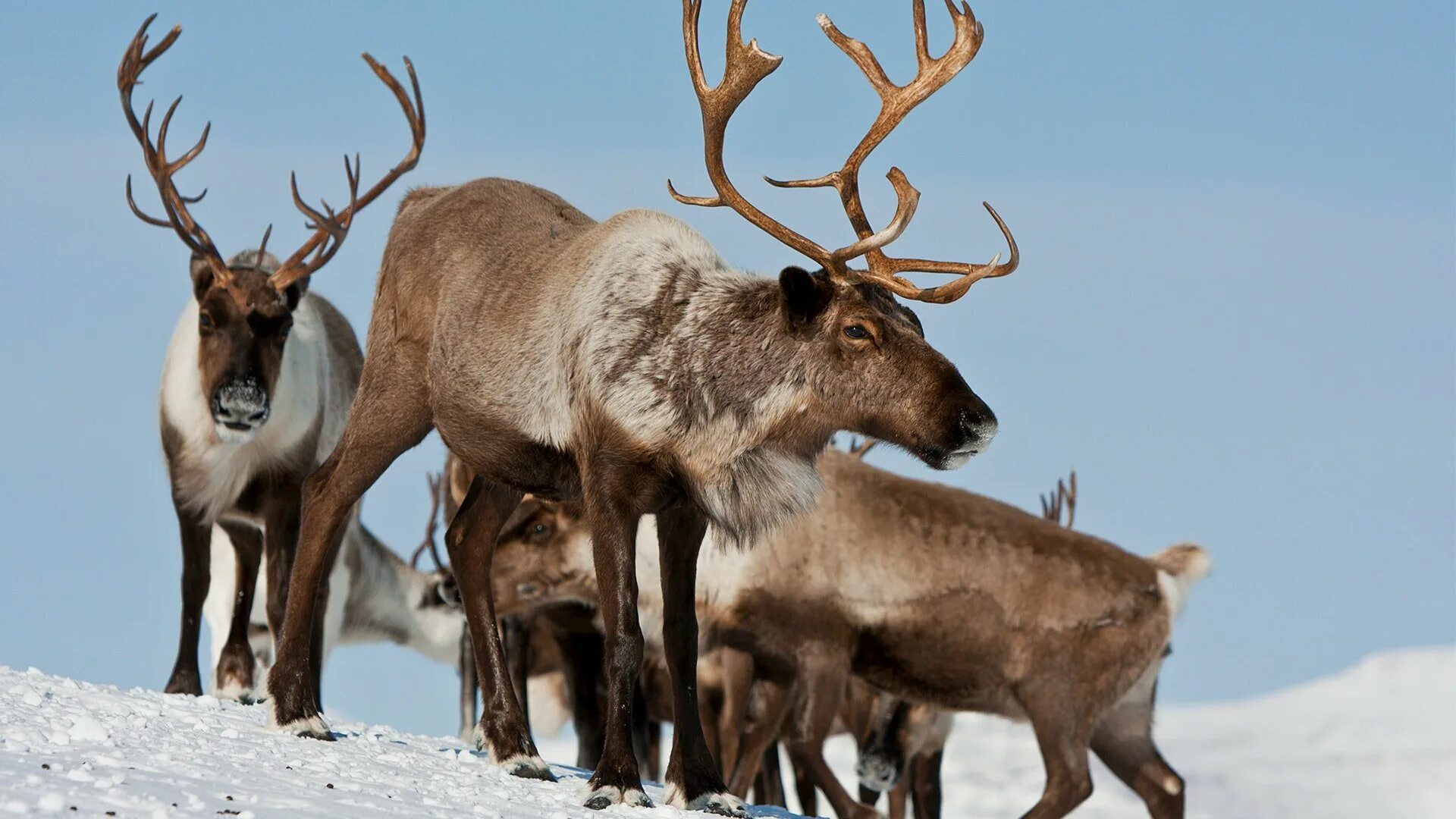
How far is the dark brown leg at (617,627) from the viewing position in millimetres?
5969

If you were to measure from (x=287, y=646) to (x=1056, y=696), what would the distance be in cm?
505

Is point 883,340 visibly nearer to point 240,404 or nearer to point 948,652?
point 240,404

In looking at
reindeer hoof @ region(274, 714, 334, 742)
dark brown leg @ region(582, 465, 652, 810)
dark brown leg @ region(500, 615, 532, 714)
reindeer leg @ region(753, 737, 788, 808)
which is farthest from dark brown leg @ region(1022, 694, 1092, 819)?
reindeer hoof @ region(274, 714, 334, 742)

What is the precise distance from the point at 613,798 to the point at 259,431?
13.5 feet

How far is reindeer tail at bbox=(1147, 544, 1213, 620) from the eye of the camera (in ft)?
35.6

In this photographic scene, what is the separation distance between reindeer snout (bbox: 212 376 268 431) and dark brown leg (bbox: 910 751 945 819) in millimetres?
5501

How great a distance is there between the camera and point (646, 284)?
6.50 m

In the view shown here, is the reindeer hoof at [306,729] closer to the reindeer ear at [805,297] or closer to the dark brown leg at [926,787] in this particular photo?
the reindeer ear at [805,297]

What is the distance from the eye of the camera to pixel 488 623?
696 centimetres

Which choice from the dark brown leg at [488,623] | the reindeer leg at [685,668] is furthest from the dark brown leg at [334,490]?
the reindeer leg at [685,668]

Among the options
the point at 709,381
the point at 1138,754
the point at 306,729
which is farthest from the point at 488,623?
the point at 1138,754

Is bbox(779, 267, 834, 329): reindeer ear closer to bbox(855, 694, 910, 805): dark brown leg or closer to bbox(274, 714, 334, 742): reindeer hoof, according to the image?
bbox(274, 714, 334, 742): reindeer hoof

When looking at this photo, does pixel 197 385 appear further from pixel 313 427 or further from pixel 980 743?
pixel 980 743

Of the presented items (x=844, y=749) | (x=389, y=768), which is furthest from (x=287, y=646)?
(x=844, y=749)
